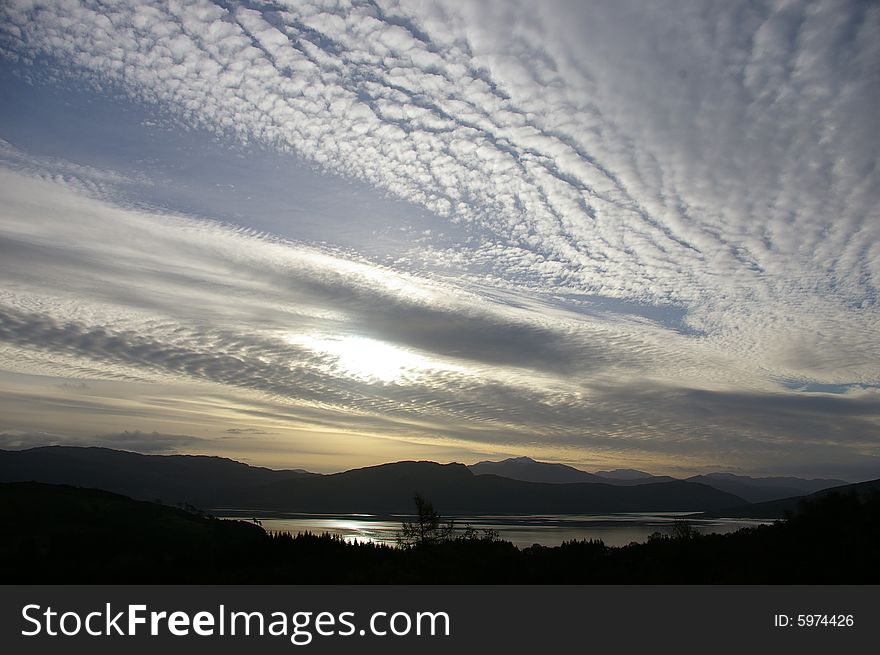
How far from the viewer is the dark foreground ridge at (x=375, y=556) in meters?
47.7

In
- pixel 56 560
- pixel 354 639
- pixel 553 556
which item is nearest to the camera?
pixel 354 639

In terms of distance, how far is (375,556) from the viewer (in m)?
73.2

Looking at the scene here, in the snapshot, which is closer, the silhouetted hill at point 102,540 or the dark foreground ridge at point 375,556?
the dark foreground ridge at point 375,556

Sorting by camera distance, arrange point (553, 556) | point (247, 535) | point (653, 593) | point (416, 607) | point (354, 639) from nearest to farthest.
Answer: point (354, 639)
point (416, 607)
point (653, 593)
point (553, 556)
point (247, 535)

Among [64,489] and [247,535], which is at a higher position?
[64,489]

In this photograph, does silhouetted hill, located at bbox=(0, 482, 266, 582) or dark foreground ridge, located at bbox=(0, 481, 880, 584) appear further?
silhouetted hill, located at bbox=(0, 482, 266, 582)

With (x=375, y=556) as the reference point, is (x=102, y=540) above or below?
below

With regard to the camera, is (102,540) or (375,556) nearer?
(375,556)

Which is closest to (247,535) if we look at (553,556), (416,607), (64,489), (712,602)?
(64,489)

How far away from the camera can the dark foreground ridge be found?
157 feet

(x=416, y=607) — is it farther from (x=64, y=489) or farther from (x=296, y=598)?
(x=64, y=489)

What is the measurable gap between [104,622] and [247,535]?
83955 millimetres

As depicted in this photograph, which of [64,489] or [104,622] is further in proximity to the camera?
[64,489]

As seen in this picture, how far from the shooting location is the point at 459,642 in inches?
1235
